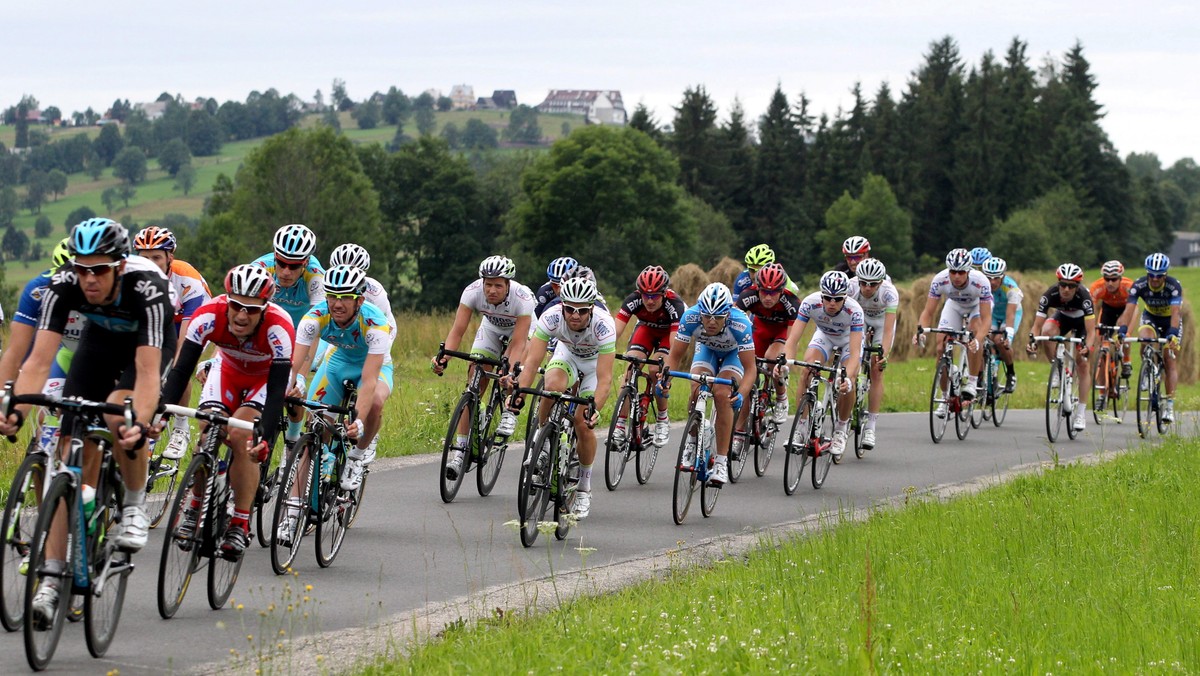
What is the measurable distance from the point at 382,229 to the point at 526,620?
83.5m

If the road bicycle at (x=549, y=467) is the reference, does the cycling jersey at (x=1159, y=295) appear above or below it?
above

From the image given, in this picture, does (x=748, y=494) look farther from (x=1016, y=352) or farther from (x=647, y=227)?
(x=647, y=227)

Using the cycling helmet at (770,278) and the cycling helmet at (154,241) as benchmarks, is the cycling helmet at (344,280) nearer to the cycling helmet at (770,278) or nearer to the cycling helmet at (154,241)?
the cycling helmet at (154,241)

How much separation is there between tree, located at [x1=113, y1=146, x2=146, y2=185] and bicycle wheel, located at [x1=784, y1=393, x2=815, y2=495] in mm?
148721

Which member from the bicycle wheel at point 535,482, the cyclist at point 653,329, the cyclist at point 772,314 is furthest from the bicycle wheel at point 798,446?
the bicycle wheel at point 535,482

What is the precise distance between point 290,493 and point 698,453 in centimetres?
399

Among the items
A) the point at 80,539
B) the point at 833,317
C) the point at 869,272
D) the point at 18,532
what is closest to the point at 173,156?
the point at 869,272

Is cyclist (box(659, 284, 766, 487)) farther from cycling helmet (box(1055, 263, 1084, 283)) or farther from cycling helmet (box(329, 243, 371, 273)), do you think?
cycling helmet (box(1055, 263, 1084, 283))

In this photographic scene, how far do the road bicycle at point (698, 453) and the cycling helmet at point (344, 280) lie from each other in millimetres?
2975

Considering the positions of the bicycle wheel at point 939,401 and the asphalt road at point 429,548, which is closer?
the asphalt road at point 429,548

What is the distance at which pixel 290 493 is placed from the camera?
8.96m

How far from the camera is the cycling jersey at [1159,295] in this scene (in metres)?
19.2

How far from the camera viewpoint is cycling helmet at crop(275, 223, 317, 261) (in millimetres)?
10844

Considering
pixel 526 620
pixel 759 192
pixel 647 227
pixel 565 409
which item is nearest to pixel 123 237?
pixel 526 620
